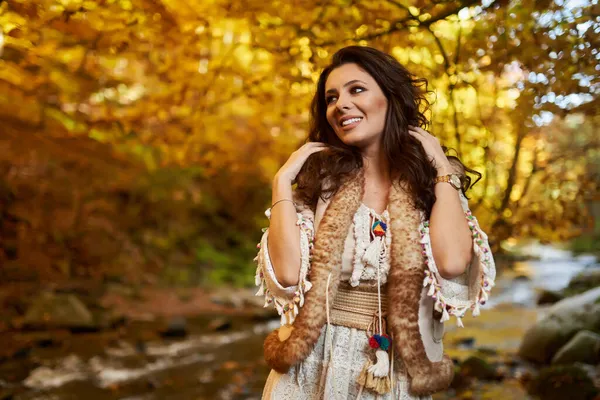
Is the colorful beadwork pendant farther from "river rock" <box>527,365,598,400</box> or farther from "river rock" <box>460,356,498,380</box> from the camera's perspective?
"river rock" <box>460,356,498,380</box>

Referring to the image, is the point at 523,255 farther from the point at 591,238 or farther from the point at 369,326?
the point at 369,326

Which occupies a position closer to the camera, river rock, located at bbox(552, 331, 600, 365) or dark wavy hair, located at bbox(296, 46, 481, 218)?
dark wavy hair, located at bbox(296, 46, 481, 218)

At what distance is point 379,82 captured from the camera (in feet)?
5.86

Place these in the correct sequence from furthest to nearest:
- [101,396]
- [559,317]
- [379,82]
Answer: [559,317] → [101,396] → [379,82]

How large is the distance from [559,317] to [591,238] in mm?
14004

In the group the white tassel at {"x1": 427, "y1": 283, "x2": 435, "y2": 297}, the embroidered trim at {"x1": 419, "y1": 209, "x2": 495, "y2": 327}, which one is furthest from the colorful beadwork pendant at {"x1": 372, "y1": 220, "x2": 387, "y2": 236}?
the white tassel at {"x1": 427, "y1": 283, "x2": 435, "y2": 297}

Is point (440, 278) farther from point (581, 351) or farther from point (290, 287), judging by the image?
point (581, 351)

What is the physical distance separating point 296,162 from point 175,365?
4.29 meters

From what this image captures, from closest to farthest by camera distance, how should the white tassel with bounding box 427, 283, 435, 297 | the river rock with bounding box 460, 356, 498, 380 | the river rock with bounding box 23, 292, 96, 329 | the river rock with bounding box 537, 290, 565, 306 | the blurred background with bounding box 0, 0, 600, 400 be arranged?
the white tassel with bounding box 427, 283, 435, 297, the blurred background with bounding box 0, 0, 600, 400, the river rock with bounding box 460, 356, 498, 380, the river rock with bounding box 23, 292, 96, 329, the river rock with bounding box 537, 290, 565, 306

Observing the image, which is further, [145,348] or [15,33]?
[145,348]

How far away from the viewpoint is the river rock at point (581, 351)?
5.01m

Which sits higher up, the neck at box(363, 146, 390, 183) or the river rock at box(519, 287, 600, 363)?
the neck at box(363, 146, 390, 183)

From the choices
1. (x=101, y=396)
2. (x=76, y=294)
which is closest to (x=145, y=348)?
(x=101, y=396)

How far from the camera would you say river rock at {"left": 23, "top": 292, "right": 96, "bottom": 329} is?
634cm
